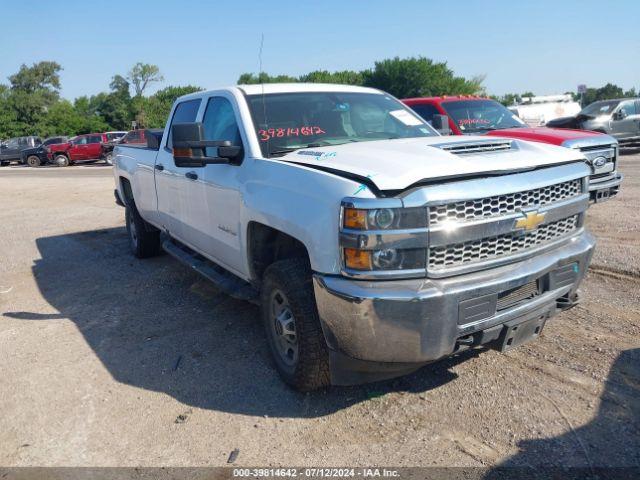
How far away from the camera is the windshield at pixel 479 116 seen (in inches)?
359

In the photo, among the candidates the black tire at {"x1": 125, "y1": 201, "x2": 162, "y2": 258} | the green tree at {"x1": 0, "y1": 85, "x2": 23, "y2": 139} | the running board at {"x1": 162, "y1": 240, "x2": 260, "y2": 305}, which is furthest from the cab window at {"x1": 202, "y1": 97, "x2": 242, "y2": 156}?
the green tree at {"x1": 0, "y1": 85, "x2": 23, "y2": 139}

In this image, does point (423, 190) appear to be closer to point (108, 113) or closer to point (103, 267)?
point (103, 267)

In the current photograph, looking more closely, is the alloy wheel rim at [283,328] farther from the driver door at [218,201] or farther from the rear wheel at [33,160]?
the rear wheel at [33,160]

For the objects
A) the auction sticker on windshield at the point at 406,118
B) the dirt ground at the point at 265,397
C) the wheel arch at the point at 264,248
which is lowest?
the dirt ground at the point at 265,397

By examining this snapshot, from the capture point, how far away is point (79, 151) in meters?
30.7

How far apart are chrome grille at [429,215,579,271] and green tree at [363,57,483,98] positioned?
5735cm

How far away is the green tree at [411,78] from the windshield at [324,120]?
55.8 meters

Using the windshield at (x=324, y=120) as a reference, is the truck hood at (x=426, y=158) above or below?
below

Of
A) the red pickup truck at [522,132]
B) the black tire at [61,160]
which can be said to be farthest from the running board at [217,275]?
the black tire at [61,160]

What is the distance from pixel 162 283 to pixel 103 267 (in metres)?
1.31

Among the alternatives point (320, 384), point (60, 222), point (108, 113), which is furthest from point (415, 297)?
point (108, 113)

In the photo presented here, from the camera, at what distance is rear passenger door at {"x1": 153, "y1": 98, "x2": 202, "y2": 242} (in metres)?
5.11

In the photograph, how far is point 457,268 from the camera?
9.74 ft

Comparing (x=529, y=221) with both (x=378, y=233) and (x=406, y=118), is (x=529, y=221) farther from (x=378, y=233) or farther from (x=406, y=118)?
(x=406, y=118)
